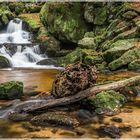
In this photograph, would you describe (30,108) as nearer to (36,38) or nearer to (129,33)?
(129,33)

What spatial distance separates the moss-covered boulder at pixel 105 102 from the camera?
11422 mm

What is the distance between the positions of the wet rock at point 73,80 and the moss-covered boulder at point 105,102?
1.65 ft

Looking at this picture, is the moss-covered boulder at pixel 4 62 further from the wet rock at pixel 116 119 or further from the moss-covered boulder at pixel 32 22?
the wet rock at pixel 116 119

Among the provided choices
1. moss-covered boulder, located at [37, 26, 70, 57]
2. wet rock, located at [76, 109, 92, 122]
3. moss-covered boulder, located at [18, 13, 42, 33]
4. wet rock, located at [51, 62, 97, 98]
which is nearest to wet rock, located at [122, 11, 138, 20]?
moss-covered boulder, located at [37, 26, 70, 57]

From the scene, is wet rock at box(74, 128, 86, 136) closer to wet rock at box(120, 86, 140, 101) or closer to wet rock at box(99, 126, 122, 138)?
wet rock at box(99, 126, 122, 138)

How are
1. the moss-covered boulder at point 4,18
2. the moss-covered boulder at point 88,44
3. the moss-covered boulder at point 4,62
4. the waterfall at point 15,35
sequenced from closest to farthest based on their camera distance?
the moss-covered boulder at point 88,44
the moss-covered boulder at point 4,62
the waterfall at point 15,35
the moss-covered boulder at point 4,18

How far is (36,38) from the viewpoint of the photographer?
96.0 ft

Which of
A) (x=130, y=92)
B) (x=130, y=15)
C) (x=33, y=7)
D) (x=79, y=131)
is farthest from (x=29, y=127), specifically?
(x=33, y=7)

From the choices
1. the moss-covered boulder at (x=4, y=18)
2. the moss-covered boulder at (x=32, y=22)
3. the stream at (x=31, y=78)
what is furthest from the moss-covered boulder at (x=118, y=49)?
the moss-covered boulder at (x=4, y=18)

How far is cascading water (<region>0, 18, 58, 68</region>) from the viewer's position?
25.1 meters

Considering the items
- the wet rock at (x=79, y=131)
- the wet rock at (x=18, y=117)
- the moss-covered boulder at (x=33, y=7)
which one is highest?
the moss-covered boulder at (x=33, y=7)

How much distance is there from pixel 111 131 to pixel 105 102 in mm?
1957

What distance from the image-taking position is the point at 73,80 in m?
11.7

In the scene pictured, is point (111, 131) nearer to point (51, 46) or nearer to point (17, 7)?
point (51, 46)
